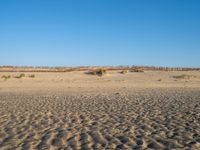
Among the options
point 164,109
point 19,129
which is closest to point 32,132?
point 19,129

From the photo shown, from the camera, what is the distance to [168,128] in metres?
8.40

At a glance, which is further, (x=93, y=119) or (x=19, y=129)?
(x=93, y=119)

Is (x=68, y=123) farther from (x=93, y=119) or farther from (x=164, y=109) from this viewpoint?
(x=164, y=109)

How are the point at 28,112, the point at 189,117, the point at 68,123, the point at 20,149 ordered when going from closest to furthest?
the point at 20,149 → the point at 68,123 → the point at 189,117 → the point at 28,112

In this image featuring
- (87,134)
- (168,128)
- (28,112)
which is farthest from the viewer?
(28,112)

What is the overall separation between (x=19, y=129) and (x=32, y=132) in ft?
1.99

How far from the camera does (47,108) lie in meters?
12.8

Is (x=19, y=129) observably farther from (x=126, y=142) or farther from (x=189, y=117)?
(x=189, y=117)

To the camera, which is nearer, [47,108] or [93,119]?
[93,119]

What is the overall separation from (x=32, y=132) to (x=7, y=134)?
2.05ft

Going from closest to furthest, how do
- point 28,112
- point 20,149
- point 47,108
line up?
1. point 20,149
2. point 28,112
3. point 47,108

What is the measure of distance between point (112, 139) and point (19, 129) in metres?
2.81

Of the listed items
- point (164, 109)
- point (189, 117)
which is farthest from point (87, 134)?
point (164, 109)

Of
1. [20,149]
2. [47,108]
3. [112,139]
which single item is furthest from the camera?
[47,108]
